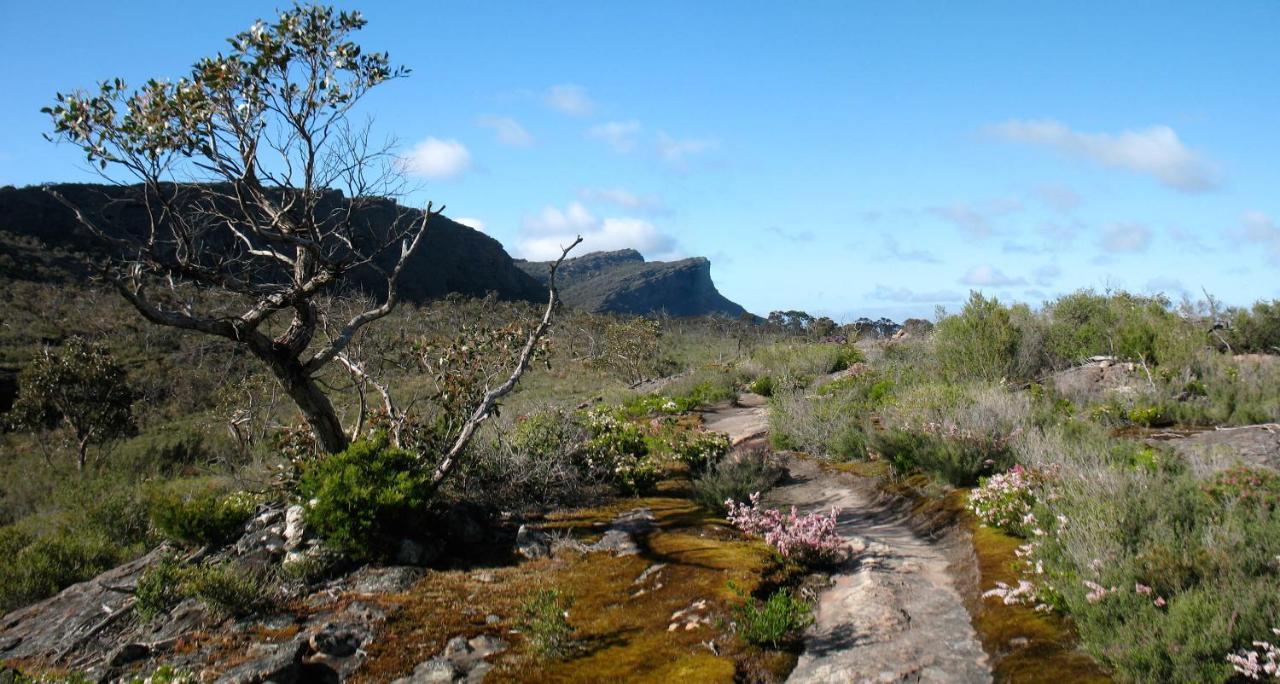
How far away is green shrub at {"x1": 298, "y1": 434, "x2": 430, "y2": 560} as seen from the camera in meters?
6.04

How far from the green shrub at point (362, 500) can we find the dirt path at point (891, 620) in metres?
3.64

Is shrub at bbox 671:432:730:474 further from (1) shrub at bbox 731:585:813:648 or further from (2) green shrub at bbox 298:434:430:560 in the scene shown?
(1) shrub at bbox 731:585:813:648

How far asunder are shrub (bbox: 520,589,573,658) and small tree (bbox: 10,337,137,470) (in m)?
20.1

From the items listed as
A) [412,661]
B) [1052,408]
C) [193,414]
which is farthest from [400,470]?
[193,414]

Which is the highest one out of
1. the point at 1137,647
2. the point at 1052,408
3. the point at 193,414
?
the point at 1052,408

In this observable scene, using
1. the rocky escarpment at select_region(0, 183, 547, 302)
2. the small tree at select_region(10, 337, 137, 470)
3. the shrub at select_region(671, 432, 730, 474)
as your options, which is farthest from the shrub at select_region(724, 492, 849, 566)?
the small tree at select_region(10, 337, 137, 470)

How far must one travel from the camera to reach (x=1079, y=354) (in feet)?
48.2

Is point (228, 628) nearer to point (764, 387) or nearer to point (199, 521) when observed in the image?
point (199, 521)

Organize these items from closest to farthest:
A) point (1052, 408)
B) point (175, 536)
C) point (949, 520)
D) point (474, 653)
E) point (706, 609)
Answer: point (474, 653) → point (706, 609) → point (175, 536) → point (949, 520) → point (1052, 408)

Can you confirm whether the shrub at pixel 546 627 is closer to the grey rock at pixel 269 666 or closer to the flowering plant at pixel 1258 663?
the grey rock at pixel 269 666

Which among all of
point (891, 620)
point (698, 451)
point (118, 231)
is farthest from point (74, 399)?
point (891, 620)

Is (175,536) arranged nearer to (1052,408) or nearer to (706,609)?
(706,609)

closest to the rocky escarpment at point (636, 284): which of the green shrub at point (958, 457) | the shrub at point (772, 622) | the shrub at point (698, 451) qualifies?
the shrub at point (698, 451)

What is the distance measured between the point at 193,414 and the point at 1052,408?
2854cm
